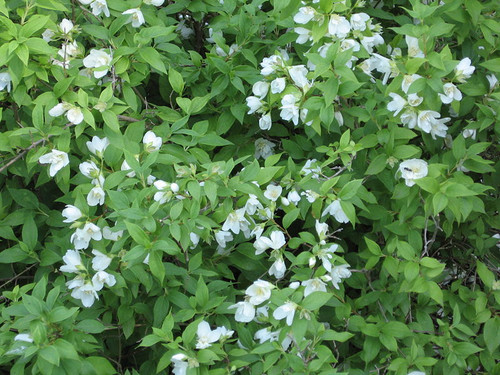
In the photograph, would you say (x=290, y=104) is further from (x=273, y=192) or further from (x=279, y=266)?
(x=279, y=266)

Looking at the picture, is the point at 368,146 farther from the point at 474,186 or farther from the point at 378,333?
the point at 378,333

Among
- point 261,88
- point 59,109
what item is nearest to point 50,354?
point 59,109

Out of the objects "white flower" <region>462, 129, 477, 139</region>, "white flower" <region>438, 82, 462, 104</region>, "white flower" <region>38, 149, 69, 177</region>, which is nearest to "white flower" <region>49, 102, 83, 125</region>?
"white flower" <region>38, 149, 69, 177</region>

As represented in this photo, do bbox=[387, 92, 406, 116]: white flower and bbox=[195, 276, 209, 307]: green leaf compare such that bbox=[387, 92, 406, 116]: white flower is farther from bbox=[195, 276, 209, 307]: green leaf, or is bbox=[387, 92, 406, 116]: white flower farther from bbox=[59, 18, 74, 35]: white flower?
bbox=[59, 18, 74, 35]: white flower

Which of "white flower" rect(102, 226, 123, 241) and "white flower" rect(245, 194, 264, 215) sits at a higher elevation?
"white flower" rect(245, 194, 264, 215)

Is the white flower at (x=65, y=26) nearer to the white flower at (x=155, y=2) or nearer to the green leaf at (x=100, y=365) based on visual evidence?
the white flower at (x=155, y=2)
